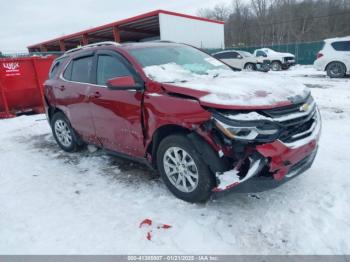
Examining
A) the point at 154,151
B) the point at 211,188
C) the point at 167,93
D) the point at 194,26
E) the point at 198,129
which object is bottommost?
the point at 211,188

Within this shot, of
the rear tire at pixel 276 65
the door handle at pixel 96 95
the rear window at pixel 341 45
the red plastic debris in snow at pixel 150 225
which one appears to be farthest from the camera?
the rear tire at pixel 276 65

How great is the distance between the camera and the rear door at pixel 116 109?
3.62 meters

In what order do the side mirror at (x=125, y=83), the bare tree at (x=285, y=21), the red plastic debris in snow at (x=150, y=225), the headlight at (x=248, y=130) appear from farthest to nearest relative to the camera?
1. the bare tree at (x=285, y=21)
2. the side mirror at (x=125, y=83)
3. the red plastic debris in snow at (x=150, y=225)
4. the headlight at (x=248, y=130)

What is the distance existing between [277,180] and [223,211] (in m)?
0.69

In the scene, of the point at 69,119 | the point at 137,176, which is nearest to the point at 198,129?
the point at 137,176

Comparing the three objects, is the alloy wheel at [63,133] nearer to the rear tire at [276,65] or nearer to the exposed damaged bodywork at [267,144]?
the exposed damaged bodywork at [267,144]

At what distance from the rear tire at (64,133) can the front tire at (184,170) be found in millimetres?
2419

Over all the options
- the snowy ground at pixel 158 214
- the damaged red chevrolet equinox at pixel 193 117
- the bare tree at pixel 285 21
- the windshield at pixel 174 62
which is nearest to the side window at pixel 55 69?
the damaged red chevrolet equinox at pixel 193 117

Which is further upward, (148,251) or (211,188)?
(211,188)

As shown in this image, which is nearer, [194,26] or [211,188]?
[211,188]

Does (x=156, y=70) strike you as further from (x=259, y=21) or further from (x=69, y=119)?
(x=259, y=21)

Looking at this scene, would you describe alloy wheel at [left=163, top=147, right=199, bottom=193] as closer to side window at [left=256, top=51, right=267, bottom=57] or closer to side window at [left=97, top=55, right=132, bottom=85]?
side window at [left=97, top=55, right=132, bottom=85]

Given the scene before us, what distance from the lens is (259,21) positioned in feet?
177

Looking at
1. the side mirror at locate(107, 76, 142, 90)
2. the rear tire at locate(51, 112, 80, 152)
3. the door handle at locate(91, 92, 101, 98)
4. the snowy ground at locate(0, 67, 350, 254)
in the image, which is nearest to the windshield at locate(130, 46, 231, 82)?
the side mirror at locate(107, 76, 142, 90)
